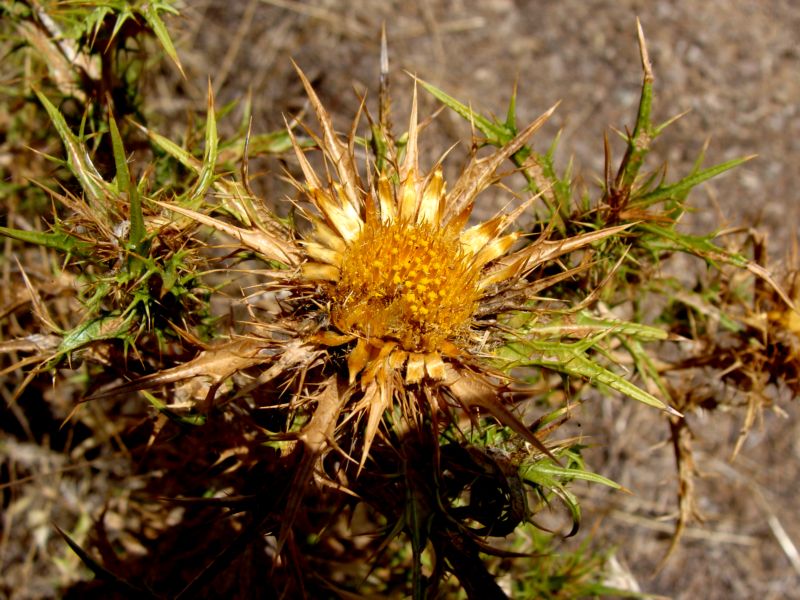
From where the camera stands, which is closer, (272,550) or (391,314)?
(391,314)

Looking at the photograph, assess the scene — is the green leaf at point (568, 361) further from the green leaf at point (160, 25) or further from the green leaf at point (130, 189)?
the green leaf at point (160, 25)

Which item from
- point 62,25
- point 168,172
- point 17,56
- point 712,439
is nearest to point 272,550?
point 168,172

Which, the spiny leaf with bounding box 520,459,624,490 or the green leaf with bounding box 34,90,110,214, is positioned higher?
the green leaf with bounding box 34,90,110,214

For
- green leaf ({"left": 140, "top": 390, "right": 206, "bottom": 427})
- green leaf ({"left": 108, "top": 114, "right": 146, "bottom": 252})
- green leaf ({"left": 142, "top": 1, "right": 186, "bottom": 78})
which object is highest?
green leaf ({"left": 142, "top": 1, "right": 186, "bottom": 78})

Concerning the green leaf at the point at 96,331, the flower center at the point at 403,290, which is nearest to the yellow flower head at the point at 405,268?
the flower center at the point at 403,290

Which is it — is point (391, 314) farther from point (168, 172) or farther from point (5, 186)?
point (5, 186)

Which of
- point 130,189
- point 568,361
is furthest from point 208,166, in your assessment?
point 568,361

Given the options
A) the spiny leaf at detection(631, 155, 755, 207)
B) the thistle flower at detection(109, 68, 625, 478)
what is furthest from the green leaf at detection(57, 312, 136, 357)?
the spiny leaf at detection(631, 155, 755, 207)

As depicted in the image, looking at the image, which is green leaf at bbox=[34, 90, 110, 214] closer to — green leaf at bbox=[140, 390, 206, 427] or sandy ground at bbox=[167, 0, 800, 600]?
green leaf at bbox=[140, 390, 206, 427]

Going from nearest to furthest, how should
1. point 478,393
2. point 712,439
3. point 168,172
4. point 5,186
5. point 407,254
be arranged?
point 478,393
point 407,254
point 168,172
point 5,186
point 712,439
